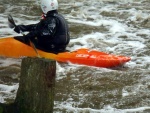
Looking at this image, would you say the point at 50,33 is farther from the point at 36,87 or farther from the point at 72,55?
the point at 36,87

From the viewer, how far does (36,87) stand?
3752mm

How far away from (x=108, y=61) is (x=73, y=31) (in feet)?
9.57

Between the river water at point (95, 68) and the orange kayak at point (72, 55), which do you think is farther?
the orange kayak at point (72, 55)

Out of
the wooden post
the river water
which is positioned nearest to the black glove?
the river water

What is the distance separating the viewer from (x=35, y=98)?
12.4ft

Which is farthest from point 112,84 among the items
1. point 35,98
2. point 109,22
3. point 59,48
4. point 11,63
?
point 109,22

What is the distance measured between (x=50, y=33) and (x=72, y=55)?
23.5 inches

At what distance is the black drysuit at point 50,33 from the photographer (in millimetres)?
6746

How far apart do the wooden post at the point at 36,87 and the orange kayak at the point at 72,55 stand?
313 cm

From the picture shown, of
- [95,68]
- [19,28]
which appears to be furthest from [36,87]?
[19,28]

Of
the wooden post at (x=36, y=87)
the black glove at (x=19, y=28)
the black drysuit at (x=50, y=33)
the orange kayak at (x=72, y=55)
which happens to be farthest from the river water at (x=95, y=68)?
the wooden post at (x=36, y=87)

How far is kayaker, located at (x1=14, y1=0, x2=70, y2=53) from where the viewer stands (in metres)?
6.75

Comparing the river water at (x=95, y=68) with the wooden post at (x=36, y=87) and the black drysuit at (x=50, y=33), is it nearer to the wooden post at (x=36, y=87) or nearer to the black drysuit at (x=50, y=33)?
the black drysuit at (x=50, y=33)

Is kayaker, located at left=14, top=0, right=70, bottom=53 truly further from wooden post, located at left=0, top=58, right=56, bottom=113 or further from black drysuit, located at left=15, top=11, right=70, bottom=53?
wooden post, located at left=0, top=58, right=56, bottom=113
